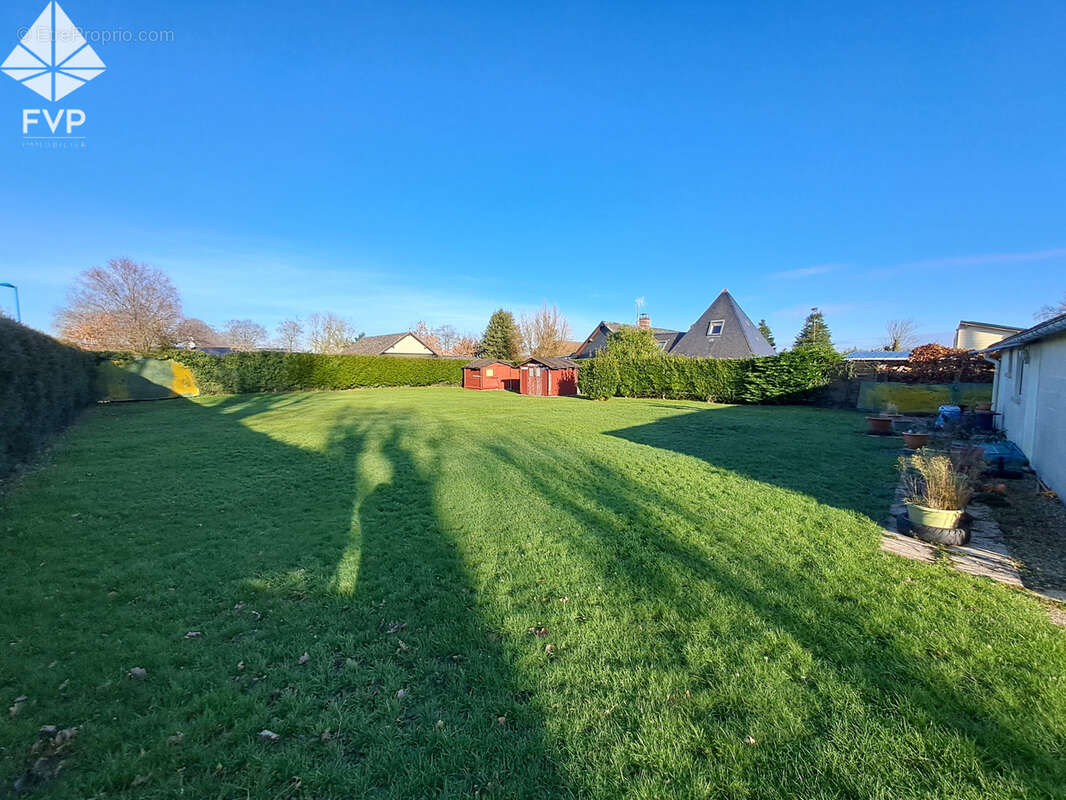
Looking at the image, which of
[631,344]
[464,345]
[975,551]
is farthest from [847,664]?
[464,345]

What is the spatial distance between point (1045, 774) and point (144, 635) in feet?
17.3

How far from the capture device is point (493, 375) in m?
34.6

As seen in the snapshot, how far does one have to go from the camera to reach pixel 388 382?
3534 cm

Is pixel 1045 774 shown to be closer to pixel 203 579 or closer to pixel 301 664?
pixel 301 664

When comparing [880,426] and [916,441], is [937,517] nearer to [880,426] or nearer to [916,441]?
[916,441]

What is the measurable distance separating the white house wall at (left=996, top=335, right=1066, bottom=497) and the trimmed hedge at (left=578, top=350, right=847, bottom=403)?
10332mm

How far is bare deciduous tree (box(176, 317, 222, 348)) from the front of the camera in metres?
37.3

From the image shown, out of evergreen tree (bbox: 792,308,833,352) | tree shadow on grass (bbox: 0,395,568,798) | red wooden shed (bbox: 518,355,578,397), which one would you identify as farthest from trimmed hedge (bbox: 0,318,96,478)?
evergreen tree (bbox: 792,308,833,352)

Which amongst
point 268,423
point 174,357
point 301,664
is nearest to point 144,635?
point 301,664

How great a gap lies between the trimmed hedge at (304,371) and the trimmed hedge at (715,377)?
15.9 metres

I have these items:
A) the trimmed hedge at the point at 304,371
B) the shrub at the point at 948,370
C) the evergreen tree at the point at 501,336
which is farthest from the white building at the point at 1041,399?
the evergreen tree at the point at 501,336

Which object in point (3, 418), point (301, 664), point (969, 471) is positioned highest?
point (3, 418)

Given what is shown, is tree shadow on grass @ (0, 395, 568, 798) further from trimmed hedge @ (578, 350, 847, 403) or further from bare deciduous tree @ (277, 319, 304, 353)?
bare deciduous tree @ (277, 319, 304, 353)

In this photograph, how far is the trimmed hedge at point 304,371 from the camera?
2445cm
